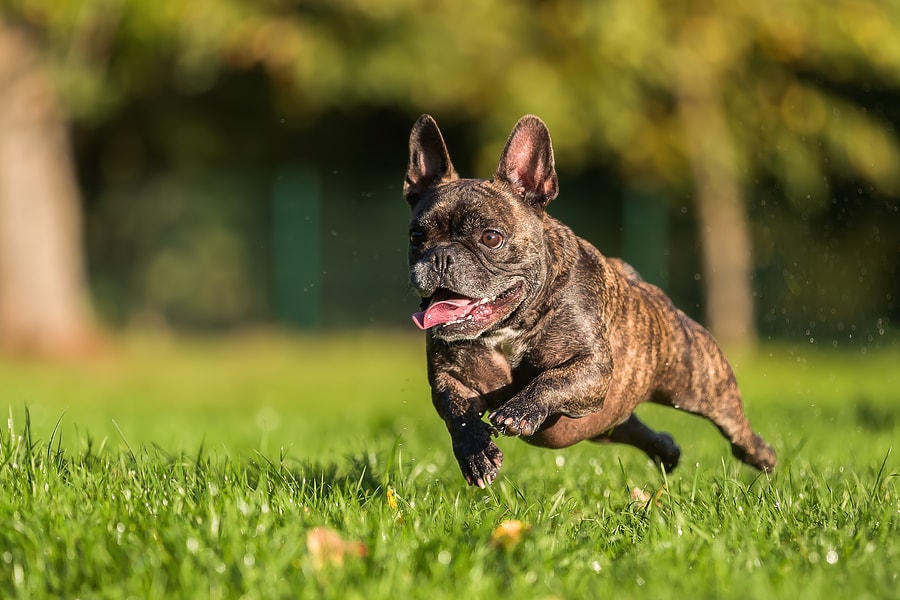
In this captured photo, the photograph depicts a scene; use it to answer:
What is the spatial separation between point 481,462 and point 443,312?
661 mm

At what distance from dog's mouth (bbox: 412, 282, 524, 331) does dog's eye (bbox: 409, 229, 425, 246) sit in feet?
0.92

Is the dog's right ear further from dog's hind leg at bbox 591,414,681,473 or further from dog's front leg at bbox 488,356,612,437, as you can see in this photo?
dog's hind leg at bbox 591,414,681,473

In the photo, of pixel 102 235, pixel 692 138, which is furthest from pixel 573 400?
pixel 102 235

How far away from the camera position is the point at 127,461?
5.30 metres

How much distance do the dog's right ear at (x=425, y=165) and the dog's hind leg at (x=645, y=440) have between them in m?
1.53

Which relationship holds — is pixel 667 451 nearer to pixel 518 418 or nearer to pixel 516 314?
pixel 516 314

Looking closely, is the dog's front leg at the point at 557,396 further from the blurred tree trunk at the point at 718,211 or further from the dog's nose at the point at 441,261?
the blurred tree trunk at the point at 718,211

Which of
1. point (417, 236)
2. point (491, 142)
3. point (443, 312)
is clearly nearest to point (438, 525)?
point (443, 312)

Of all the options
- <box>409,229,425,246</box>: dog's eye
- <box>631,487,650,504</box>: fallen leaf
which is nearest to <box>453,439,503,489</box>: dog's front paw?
<box>631,487,650,504</box>: fallen leaf

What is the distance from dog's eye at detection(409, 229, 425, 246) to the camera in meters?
5.31

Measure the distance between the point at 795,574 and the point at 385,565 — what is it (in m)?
1.33

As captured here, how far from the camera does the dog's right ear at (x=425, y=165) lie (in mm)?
5660

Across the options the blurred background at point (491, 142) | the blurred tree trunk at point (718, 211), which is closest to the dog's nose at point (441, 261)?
the blurred background at point (491, 142)

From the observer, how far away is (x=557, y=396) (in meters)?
4.93
